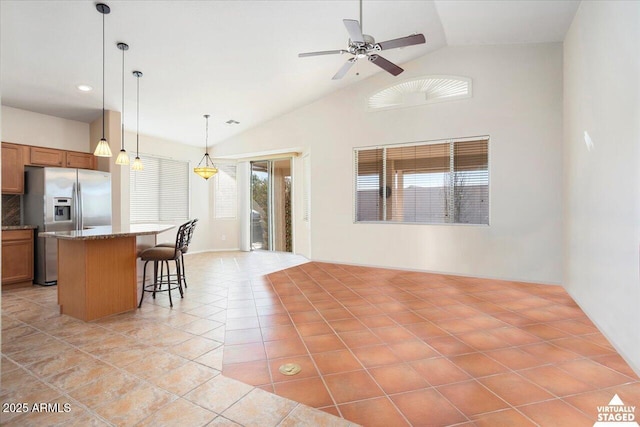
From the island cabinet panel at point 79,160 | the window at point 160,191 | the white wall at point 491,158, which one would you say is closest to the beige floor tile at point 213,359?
the white wall at point 491,158

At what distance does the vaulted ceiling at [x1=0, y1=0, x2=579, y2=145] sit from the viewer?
3.27m

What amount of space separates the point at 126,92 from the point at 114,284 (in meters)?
2.92

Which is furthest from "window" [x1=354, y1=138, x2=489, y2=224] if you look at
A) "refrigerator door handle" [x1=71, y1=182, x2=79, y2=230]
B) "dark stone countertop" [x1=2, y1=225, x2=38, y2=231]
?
"dark stone countertop" [x1=2, y1=225, x2=38, y2=231]

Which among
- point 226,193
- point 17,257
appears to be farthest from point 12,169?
point 226,193

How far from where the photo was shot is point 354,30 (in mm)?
2818

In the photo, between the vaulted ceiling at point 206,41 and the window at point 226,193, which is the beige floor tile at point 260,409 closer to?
the vaulted ceiling at point 206,41

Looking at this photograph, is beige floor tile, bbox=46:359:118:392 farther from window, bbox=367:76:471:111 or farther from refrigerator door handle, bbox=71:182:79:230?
window, bbox=367:76:471:111

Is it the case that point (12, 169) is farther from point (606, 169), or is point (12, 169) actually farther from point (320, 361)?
point (606, 169)

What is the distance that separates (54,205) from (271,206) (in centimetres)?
432

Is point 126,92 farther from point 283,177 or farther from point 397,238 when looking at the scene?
point 397,238

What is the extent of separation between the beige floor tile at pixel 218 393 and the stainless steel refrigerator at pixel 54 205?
4.03 metres

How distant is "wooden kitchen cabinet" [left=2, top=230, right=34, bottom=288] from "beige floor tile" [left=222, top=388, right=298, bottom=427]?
4643mm

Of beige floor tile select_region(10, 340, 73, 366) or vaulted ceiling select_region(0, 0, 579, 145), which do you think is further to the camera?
vaulted ceiling select_region(0, 0, 579, 145)

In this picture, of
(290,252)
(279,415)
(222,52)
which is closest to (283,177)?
(290,252)
